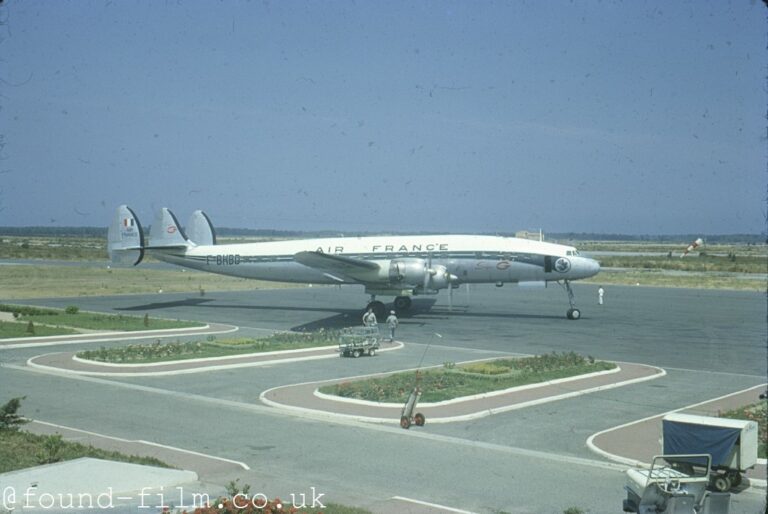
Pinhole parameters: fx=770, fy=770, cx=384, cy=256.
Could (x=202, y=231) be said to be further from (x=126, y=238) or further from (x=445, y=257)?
(x=445, y=257)

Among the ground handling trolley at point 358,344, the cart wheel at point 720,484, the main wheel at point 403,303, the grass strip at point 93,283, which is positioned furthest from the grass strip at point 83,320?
the cart wheel at point 720,484

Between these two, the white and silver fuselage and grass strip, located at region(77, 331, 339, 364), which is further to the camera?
the white and silver fuselage

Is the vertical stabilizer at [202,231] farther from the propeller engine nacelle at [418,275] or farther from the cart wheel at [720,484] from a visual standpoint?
the cart wheel at [720,484]

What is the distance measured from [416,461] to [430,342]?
695 inches

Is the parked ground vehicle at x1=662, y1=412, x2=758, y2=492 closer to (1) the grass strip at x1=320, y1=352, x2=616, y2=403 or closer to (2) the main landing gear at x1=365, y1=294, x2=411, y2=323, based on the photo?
(1) the grass strip at x1=320, y1=352, x2=616, y2=403

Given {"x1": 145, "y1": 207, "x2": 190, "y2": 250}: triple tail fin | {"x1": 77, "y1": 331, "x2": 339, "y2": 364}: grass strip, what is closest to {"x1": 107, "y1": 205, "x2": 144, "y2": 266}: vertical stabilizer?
{"x1": 145, "y1": 207, "x2": 190, "y2": 250}: triple tail fin

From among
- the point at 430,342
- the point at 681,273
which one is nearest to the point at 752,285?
the point at 681,273

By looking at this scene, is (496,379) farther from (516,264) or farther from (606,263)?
(606,263)

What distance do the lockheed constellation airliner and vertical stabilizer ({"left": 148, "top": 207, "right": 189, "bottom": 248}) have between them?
2.50m

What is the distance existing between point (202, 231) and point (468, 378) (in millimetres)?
30034

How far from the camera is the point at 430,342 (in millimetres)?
31234

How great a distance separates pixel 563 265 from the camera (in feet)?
130

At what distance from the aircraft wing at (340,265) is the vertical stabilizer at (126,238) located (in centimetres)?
1226

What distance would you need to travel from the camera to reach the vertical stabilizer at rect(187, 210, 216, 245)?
4822 centimetres
